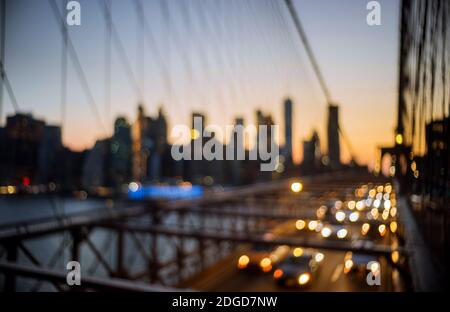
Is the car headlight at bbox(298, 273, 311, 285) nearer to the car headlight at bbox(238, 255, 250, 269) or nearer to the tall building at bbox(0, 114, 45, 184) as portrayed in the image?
the car headlight at bbox(238, 255, 250, 269)

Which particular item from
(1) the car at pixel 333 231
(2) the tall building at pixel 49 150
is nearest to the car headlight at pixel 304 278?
A: (1) the car at pixel 333 231

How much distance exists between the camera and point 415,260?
3.78 meters

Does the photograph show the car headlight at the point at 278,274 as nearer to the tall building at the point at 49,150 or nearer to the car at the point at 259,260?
the car at the point at 259,260

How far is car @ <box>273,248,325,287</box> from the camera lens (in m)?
11.9

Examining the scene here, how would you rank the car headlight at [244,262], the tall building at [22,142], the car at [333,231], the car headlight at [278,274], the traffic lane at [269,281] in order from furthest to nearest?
the car headlight at [244,262]
the car headlight at [278,274]
the traffic lane at [269,281]
the car at [333,231]
the tall building at [22,142]

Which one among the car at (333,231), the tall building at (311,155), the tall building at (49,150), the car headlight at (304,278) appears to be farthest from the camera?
the tall building at (311,155)

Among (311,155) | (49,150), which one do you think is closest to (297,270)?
(49,150)

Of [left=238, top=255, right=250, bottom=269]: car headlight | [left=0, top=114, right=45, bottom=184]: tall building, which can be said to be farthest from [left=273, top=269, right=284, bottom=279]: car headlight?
[left=0, top=114, right=45, bottom=184]: tall building

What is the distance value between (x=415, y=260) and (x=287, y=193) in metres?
11.5

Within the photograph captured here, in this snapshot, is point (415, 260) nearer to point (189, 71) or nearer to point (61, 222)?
point (61, 222)

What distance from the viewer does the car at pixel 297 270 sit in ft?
39.1

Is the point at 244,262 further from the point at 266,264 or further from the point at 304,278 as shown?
the point at 304,278
